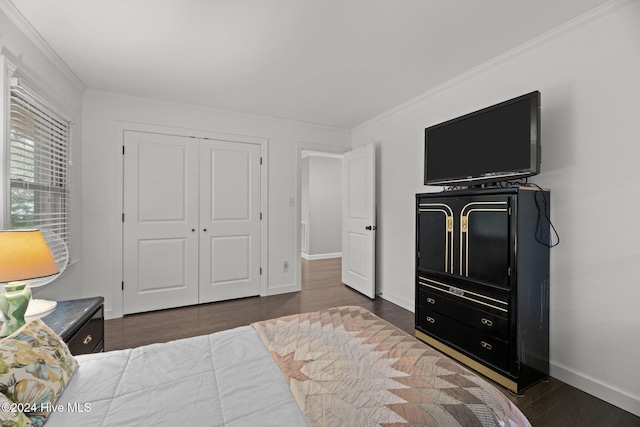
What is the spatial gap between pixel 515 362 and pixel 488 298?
16.1 inches

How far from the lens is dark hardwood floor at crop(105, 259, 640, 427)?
1.70 m

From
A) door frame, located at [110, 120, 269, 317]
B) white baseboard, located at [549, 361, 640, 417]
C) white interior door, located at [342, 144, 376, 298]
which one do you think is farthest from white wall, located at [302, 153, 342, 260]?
white baseboard, located at [549, 361, 640, 417]

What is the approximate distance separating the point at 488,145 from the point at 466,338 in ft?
4.89

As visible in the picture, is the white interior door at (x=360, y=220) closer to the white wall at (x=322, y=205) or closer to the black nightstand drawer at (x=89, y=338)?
the white wall at (x=322, y=205)

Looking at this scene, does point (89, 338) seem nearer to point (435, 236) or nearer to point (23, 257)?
point (23, 257)

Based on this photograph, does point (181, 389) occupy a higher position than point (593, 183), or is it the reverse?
point (593, 183)

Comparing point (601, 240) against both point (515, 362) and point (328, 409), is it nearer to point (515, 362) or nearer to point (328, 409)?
point (515, 362)

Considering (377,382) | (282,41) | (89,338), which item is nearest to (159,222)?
(89,338)

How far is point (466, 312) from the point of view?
2182mm

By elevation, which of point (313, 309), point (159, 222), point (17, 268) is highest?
point (159, 222)

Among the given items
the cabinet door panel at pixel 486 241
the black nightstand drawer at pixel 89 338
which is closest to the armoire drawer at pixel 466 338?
the cabinet door panel at pixel 486 241

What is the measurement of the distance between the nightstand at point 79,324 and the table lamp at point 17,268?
0.20 metres

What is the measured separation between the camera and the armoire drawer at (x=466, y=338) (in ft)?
6.36

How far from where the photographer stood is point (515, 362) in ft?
6.06
